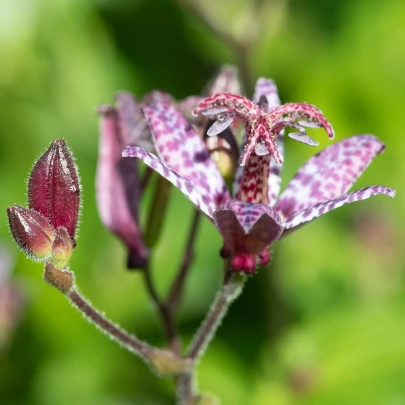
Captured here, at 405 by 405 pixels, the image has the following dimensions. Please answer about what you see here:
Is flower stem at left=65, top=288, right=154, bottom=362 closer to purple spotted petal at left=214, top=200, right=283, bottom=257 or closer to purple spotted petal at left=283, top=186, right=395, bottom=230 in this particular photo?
purple spotted petal at left=214, top=200, right=283, bottom=257

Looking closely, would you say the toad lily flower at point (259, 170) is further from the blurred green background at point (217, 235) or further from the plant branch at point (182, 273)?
the blurred green background at point (217, 235)

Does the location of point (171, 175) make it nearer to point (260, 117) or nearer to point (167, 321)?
point (260, 117)

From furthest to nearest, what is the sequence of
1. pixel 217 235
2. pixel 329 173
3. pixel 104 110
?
pixel 217 235
pixel 104 110
pixel 329 173

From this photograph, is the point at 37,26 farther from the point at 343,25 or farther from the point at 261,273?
the point at 261,273

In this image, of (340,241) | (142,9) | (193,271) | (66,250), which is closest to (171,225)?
(193,271)

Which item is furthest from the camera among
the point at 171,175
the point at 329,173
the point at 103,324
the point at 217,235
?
the point at 217,235

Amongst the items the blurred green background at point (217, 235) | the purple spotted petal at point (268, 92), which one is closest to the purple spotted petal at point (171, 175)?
the purple spotted petal at point (268, 92)

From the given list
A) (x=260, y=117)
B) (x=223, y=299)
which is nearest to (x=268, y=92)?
(x=260, y=117)
